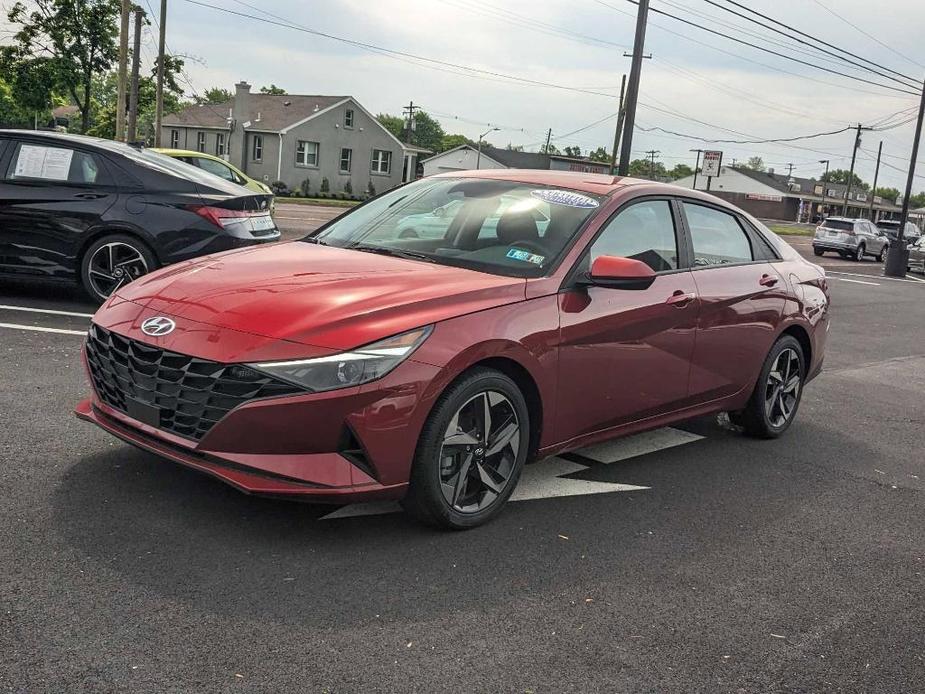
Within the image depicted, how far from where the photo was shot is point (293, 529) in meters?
3.93

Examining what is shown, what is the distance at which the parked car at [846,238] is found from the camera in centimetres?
3650

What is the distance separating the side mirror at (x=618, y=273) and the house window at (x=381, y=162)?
197 feet

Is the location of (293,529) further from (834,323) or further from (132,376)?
(834,323)

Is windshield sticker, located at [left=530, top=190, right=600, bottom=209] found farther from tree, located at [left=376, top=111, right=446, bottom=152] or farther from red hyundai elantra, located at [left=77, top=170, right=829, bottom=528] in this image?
tree, located at [left=376, top=111, right=446, bottom=152]

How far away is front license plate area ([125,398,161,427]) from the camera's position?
375 centimetres

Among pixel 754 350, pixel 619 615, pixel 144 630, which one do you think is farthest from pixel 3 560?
pixel 754 350

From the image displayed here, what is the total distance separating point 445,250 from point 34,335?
4296 mm

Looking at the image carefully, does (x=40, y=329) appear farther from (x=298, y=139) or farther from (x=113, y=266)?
(x=298, y=139)

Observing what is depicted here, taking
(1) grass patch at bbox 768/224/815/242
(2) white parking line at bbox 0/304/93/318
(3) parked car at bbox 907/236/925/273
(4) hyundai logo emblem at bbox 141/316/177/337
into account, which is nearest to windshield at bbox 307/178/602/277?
(4) hyundai logo emblem at bbox 141/316/177/337

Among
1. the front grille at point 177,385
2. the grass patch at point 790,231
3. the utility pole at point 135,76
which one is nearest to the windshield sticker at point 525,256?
the front grille at point 177,385

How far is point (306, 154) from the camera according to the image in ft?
194

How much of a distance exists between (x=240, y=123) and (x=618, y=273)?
58.0m

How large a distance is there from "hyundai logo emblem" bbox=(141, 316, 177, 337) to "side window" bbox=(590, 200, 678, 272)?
2.01m

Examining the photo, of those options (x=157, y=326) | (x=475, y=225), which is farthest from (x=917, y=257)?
(x=157, y=326)
